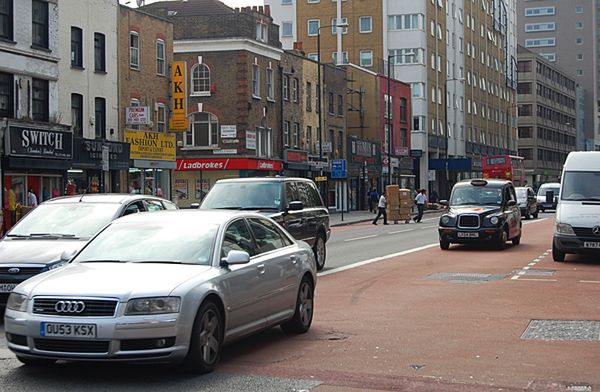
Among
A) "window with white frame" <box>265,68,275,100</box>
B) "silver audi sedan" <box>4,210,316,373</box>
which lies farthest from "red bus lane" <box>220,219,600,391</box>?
"window with white frame" <box>265,68,275,100</box>

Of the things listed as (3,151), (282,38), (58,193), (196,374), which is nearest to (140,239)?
(196,374)

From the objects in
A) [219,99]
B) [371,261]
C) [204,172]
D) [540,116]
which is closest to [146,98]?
[219,99]

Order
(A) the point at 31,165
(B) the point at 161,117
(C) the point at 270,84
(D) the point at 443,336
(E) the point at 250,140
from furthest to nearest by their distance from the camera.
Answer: (C) the point at 270,84 < (E) the point at 250,140 < (B) the point at 161,117 < (A) the point at 31,165 < (D) the point at 443,336

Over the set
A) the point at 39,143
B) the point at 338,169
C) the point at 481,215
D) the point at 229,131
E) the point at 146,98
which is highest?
the point at 146,98

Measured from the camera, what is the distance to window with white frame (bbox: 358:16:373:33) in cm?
8150

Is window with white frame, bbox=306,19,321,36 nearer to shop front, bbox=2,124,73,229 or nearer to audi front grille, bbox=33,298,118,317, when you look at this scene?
shop front, bbox=2,124,73,229

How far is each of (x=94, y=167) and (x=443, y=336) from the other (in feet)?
94.9

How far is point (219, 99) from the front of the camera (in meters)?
50.4

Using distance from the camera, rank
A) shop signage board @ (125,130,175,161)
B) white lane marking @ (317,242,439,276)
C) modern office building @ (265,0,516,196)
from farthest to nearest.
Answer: modern office building @ (265,0,516,196)
shop signage board @ (125,130,175,161)
white lane marking @ (317,242,439,276)

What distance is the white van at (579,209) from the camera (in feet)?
63.9

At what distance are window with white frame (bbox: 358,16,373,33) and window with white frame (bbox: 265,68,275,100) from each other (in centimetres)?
2969

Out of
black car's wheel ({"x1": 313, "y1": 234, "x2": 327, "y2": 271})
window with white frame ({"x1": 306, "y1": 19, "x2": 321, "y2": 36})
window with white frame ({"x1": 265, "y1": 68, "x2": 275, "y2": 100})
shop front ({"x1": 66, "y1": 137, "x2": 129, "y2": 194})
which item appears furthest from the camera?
window with white frame ({"x1": 306, "y1": 19, "x2": 321, "y2": 36})

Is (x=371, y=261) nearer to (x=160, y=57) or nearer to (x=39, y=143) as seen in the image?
(x=39, y=143)

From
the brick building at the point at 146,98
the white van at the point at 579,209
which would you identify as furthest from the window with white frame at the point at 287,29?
the white van at the point at 579,209
